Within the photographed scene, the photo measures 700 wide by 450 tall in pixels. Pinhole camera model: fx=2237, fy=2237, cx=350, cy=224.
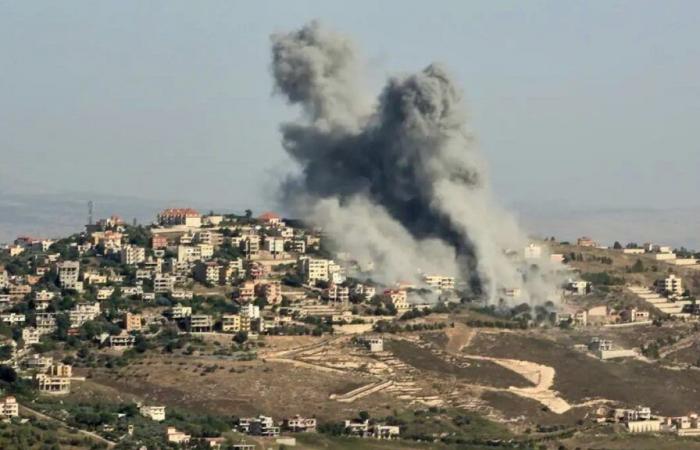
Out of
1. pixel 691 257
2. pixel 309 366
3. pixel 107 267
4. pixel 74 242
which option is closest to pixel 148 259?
pixel 107 267

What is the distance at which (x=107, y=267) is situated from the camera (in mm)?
101688

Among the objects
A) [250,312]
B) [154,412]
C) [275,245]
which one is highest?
[275,245]

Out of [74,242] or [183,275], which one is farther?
[74,242]

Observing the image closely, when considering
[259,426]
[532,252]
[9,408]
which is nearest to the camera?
[9,408]

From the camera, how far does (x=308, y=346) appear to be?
86.2m

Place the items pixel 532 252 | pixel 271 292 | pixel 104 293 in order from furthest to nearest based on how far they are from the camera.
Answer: pixel 532 252, pixel 104 293, pixel 271 292

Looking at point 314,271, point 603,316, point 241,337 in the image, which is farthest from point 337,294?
point 603,316

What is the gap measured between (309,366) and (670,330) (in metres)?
19.3

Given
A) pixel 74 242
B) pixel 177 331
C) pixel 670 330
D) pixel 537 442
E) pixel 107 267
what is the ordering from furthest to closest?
pixel 74 242, pixel 107 267, pixel 670 330, pixel 177 331, pixel 537 442

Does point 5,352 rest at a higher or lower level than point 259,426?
higher

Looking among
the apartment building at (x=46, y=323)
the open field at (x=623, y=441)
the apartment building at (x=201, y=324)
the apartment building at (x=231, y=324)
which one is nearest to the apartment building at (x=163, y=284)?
the apartment building at (x=46, y=323)

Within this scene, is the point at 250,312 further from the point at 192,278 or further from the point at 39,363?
the point at 39,363

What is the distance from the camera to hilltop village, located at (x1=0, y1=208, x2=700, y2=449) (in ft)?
246

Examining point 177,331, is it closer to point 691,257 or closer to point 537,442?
point 537,442
